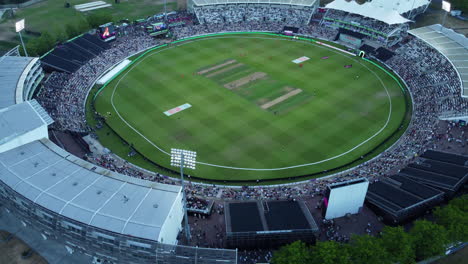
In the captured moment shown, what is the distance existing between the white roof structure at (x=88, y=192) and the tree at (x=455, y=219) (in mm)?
31915

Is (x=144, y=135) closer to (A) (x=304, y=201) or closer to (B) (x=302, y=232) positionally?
(A) (x=304, y=201)

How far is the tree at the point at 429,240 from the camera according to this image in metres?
40.6

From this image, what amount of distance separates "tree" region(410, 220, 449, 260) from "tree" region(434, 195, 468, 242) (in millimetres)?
1428

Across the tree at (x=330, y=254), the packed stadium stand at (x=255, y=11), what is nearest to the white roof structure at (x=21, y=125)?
the tree at (x=330, y=254)

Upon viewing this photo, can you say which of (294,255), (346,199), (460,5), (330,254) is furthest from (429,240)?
(460,5)

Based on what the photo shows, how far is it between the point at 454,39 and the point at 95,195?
8297 centimetres

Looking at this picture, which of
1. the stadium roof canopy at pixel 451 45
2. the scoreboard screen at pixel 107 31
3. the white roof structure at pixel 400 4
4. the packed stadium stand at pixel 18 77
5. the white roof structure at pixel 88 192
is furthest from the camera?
the white roof structure at pixel 400 4

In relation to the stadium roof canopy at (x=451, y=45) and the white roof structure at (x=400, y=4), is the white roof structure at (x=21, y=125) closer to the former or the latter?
the stadium roof canopy at (x=451, y=45)

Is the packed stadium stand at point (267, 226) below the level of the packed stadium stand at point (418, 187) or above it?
below

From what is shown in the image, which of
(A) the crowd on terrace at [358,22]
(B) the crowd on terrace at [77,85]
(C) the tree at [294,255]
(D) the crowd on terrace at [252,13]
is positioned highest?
(A) the crowd on terrace at [358,22]

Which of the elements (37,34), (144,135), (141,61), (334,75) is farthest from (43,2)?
(334,75)

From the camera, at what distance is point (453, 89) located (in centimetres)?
7350

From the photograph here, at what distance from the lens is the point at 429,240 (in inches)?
1613

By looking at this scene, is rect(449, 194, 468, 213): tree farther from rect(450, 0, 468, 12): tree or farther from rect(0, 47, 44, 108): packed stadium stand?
rect(450, 0, 468, 12): tree
